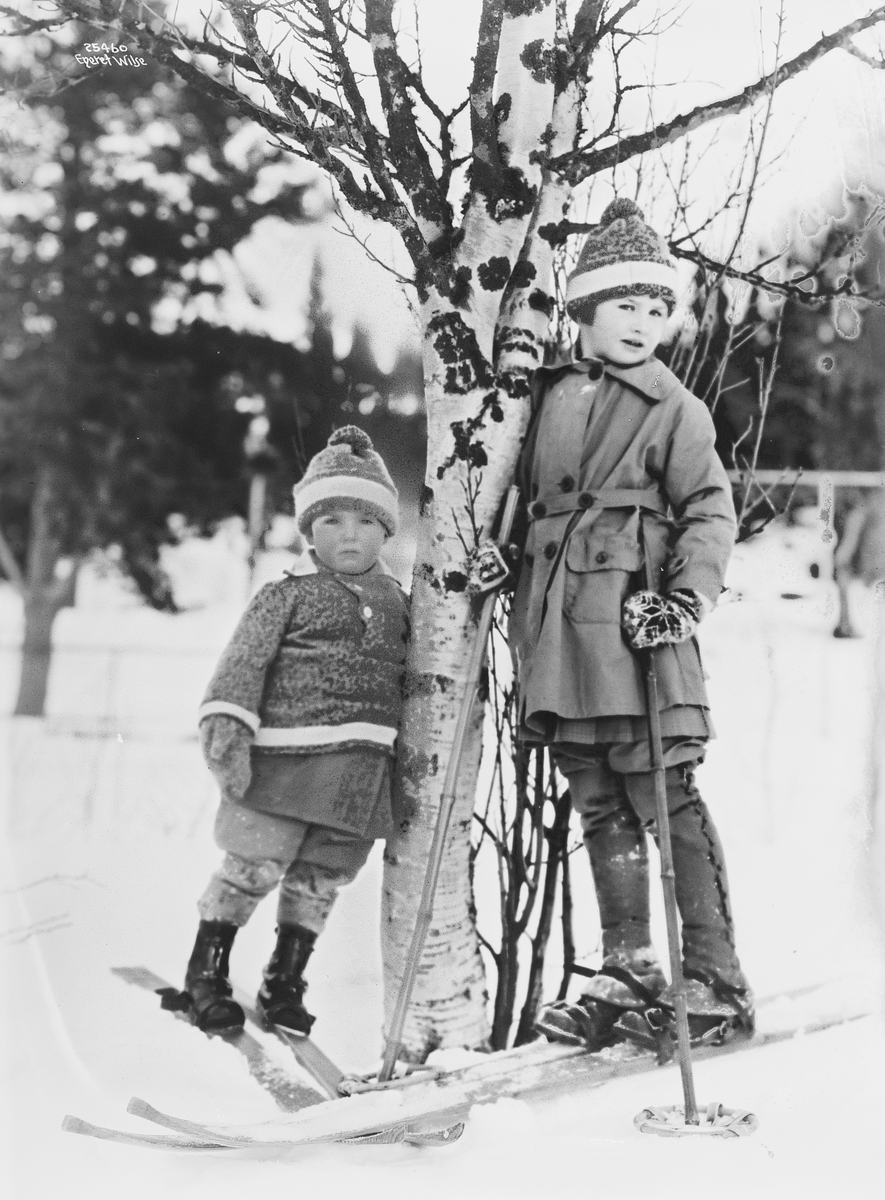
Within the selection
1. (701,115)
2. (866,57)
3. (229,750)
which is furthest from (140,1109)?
(866,57)

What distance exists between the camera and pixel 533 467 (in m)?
2.34

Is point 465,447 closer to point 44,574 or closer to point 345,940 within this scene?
point 44,574

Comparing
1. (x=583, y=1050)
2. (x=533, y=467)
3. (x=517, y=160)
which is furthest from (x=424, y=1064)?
(x=517, y=160)

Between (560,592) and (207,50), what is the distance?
1.37 m

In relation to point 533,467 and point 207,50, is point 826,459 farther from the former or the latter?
point 207,50

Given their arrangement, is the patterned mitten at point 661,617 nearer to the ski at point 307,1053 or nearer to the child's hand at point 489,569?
the child's hand at point 489,569

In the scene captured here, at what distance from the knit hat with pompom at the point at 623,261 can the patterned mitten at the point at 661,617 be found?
2.06 ft

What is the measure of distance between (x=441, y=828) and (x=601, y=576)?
589 millimetres

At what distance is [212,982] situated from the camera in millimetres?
2340

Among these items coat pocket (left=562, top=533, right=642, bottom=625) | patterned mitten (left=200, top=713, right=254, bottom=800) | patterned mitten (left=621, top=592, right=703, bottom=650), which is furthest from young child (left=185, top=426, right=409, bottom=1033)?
patterned mitten (left=621, top=592, right=703, bottom=650)

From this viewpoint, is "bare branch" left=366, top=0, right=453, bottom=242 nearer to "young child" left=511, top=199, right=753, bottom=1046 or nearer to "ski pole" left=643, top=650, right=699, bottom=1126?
"young child" left=511, top=199, right=753, bottom=1046

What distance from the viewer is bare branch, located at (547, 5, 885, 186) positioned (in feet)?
7.68

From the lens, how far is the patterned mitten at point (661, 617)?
6.92 feet

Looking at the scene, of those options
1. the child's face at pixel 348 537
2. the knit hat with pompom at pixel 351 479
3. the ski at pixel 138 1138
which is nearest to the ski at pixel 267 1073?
the ski at pixel 138 1138
